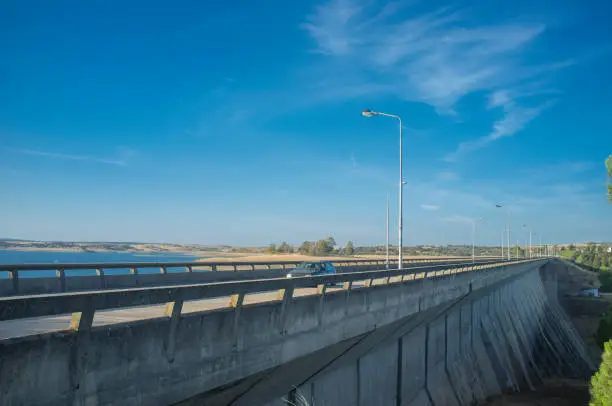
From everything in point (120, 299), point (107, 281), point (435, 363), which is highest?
point (120, 299)

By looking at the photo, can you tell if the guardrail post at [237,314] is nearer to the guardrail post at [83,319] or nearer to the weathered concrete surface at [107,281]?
the guardrail post at [83,319]

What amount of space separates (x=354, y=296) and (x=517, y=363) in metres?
31.0

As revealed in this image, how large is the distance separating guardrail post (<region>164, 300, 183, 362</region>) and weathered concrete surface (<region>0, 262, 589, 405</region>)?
0.06 feet

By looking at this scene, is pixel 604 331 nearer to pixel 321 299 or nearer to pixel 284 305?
pixel 321 299

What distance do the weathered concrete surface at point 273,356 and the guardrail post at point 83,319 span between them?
0.31 ft

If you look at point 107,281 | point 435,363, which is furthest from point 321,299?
point 435,363

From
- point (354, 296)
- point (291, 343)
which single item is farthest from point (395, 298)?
point (291, 343)

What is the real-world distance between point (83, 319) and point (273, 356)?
13.8 feet

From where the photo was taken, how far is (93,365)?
5824 mm

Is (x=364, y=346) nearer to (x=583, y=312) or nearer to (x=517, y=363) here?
(x=517, y=363)

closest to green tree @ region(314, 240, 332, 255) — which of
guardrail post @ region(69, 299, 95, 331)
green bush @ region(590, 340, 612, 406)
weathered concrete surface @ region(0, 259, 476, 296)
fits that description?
green bush @ region(590, 340, 612, 406)

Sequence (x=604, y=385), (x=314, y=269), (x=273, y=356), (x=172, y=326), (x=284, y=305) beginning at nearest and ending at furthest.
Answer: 1. (x=172, y=326)
2. (x=273, y=356)
3. (x=284, y=305)
4. (x=604, y=385)
5. (x=314, y=269)

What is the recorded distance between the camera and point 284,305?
9.56 meters

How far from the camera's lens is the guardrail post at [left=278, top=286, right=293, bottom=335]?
31.2 feet
